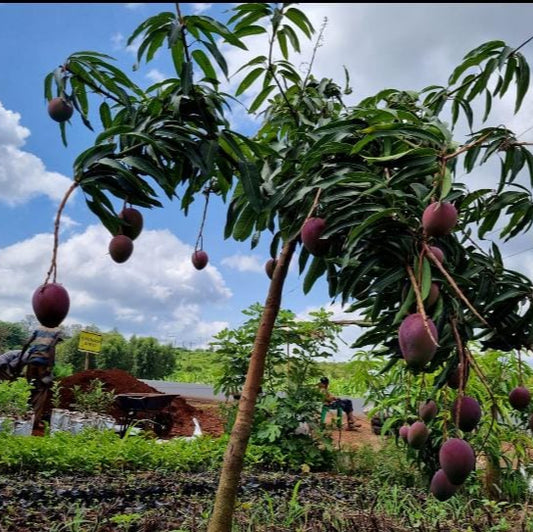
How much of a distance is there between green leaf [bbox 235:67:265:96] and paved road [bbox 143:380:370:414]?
11.2 meters

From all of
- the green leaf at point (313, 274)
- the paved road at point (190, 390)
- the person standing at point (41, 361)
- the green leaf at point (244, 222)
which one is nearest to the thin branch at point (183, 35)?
the green leaf at point (244, 222)

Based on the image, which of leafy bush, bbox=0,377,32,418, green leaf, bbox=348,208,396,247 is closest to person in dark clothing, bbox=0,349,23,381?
leafy bush, bbox=0,377,32,418

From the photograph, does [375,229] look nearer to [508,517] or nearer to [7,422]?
[508,517]

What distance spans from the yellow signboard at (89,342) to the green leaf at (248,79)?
5.10m

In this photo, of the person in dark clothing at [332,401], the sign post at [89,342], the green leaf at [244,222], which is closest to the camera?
the green leaf at [244,222]

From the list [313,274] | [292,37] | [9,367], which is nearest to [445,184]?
[313,274]

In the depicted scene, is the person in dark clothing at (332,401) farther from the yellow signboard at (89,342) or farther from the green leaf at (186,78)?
the green leaf at (186,78)

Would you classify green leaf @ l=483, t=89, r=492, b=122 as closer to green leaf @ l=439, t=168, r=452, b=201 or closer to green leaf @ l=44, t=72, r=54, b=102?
green leaf @ l=439, t=168, r=452, b=201

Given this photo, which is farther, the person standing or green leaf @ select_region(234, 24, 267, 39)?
the person standing

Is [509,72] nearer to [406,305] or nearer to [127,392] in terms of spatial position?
[406,305]

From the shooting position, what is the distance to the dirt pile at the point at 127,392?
24.1ft

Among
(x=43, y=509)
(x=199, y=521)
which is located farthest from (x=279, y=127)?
(x=43, y=509)

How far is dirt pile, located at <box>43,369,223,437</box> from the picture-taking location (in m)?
7.34

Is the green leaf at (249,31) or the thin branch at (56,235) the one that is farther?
the green leaf at (249,31)
